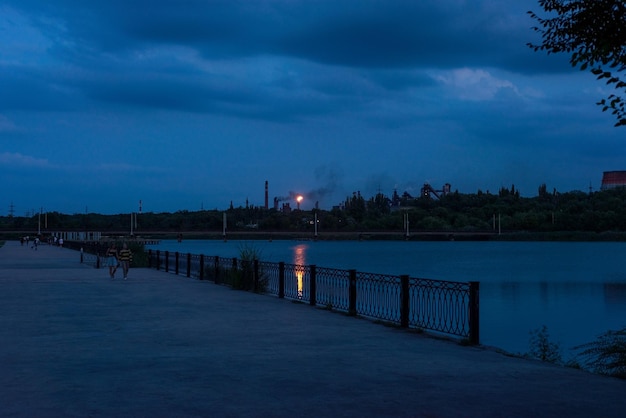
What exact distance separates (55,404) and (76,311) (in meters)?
10.5

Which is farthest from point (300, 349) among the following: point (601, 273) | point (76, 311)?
point (601, 273)

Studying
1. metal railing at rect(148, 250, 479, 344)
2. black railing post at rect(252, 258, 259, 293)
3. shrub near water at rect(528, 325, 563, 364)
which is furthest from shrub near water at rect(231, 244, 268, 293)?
shrub near water at rect(528, 325, 563, 364)

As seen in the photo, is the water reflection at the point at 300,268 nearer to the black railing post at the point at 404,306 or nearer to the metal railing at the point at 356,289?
the metal railing at the point at 356,289

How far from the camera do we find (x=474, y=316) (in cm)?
1291

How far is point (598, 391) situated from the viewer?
8695 millimetres

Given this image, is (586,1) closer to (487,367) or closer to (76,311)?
(487,367)

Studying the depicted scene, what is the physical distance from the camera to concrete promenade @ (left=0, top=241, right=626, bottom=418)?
7695 millimetres

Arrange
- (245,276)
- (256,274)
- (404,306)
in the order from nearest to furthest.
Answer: (404,306) < (256,274) < (245,276)

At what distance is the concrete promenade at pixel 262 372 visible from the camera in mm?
7695

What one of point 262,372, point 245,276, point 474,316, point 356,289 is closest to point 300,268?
point 356,289

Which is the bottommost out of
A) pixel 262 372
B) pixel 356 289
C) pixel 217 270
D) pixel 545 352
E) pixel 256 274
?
pixel 545 352

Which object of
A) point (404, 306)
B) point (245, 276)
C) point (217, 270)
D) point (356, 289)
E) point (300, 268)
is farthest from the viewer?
point (217, 270)

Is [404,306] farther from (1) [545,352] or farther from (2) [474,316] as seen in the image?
(1) [545,352]

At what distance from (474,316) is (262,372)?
186 inches
